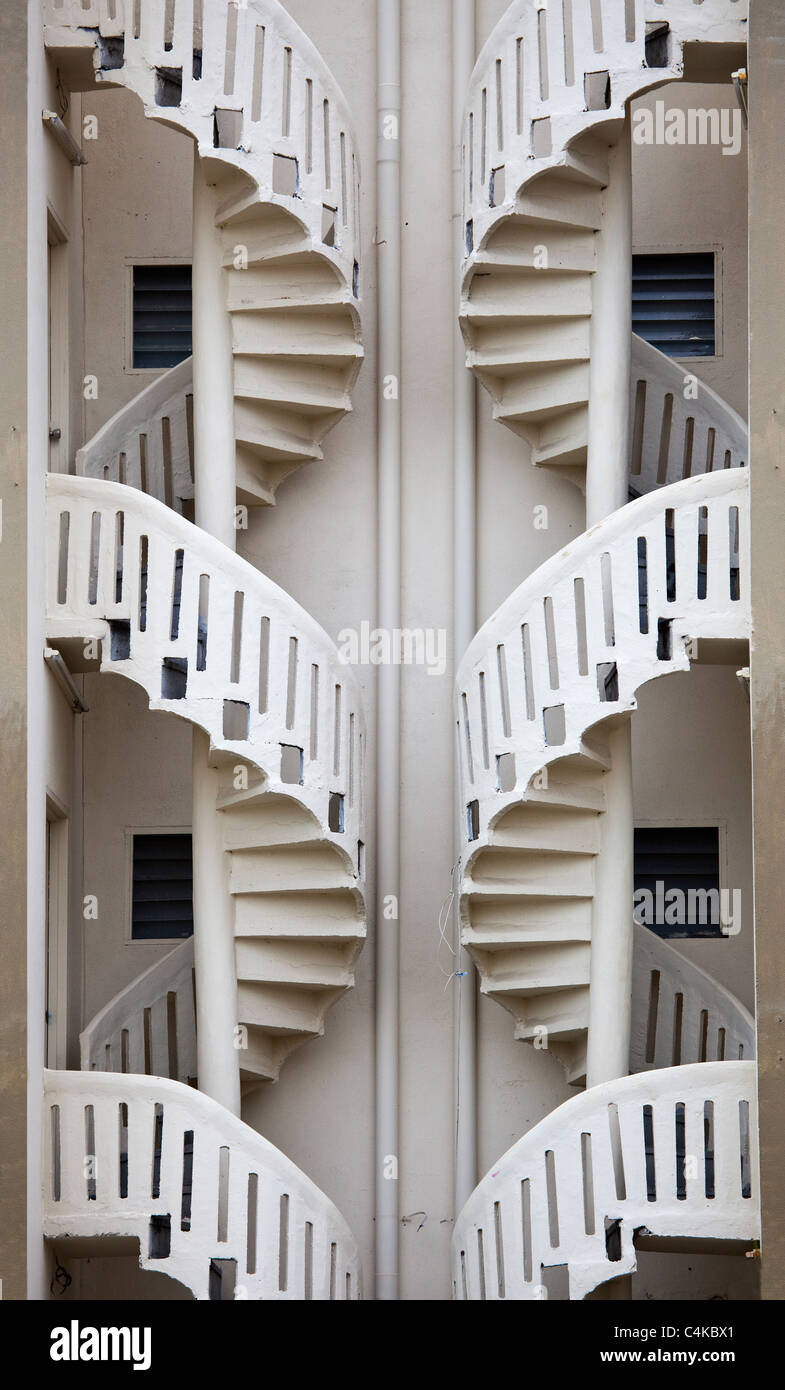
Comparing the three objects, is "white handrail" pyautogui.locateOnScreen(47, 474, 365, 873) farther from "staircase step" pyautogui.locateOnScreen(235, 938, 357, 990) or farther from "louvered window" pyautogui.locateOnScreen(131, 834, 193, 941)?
"louvered window" pyautogui.locateOnScreen(131, 834, 193, 941)

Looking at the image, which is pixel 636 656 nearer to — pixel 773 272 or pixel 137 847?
pixel 773 272

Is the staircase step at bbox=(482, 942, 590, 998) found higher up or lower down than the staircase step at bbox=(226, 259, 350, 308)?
lower down

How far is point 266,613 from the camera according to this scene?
12.6m

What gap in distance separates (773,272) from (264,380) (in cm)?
262

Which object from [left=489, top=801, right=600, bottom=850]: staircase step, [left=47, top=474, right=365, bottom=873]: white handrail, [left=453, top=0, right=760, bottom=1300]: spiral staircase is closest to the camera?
[left=453, top=0, right=760, bottom=1300]: spiral staircase

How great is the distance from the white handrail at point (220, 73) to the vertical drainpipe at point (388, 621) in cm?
117

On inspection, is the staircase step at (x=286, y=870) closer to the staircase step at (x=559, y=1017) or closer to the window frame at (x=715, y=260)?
the staircase step at (x=559, y=1017)

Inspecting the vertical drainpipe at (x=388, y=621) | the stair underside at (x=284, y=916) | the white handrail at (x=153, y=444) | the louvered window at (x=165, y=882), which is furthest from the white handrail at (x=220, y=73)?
the louvered window at (x=165, y=882)

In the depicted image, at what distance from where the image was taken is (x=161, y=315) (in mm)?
14328

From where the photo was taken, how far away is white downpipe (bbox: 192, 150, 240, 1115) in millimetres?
12969

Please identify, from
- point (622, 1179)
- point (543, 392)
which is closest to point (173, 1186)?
point (622, 1179)

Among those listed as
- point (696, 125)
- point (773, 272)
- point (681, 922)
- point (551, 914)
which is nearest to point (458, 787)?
point (551, 914)

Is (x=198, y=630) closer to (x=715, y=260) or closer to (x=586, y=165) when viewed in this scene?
(x=586, y=165)

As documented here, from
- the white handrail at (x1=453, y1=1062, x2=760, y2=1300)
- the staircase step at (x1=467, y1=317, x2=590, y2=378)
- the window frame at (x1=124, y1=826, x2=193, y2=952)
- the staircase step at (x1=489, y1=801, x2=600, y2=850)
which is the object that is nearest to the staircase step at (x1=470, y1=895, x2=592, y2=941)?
the staircase step at (x1=489, y1=801, x2=600, y2=850)
